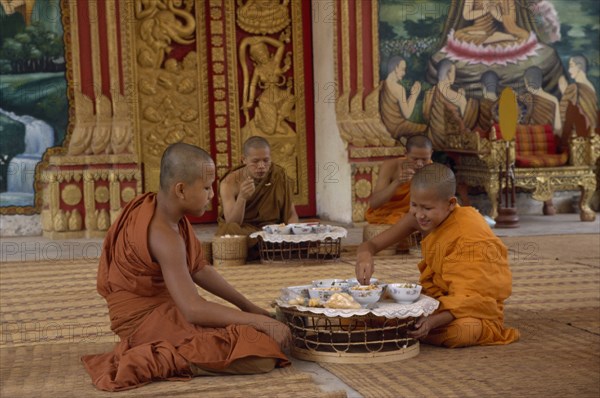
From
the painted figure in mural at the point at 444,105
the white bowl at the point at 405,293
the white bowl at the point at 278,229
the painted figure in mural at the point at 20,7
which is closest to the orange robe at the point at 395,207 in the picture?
the white bowl at the point at 278,229

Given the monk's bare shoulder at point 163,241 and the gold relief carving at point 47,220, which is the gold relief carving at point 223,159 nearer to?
the gold relief carving at point 47,220

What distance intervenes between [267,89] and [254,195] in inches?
124

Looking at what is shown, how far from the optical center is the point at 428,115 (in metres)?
10.8

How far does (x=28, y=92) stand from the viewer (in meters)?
10.1

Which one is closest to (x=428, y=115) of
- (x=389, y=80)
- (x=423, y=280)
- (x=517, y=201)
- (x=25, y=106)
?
(x=389, y=80)

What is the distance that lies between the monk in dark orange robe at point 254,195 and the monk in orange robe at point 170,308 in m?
3.11

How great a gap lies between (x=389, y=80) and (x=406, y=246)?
3220 millimetres

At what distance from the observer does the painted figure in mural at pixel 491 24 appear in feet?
Result: 35.9

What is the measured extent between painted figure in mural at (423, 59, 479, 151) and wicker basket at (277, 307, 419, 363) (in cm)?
657

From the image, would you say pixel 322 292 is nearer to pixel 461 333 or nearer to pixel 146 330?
pixel 461 333

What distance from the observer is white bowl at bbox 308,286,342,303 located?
4.41m

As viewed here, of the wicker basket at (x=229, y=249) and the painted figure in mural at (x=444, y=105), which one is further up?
the painted figure in mural at (x=444, y=105)

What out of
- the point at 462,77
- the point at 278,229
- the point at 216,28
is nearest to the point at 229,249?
the point at 278,229

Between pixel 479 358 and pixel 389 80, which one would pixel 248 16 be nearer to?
pixel 389 80
